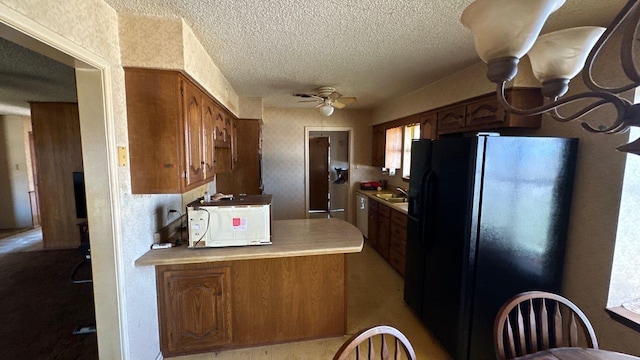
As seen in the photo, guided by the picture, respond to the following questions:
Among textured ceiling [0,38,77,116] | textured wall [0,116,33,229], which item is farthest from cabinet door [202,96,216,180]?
textured wall [0,116,33,229]

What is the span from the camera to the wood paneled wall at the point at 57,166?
3.82 metres

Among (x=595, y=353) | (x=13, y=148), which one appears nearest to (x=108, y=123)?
(x=595, y=353)

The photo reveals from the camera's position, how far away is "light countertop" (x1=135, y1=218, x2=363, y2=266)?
1.75 metres

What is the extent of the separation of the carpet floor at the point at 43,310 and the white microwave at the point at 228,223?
1374 mm

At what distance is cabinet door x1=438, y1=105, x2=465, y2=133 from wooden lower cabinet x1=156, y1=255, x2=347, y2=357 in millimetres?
1832

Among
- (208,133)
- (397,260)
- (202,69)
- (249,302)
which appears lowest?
(397,260)

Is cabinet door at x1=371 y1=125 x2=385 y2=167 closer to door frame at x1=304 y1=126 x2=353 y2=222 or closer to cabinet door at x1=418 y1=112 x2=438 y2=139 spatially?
door frame at x1=304 y1=126 x2=353 y2=222

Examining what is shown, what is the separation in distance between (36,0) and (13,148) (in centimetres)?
615

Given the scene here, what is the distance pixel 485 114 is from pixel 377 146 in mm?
2395

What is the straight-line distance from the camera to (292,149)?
4754mm

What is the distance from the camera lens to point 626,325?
1.56m

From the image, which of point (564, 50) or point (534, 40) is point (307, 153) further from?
point (534, 40)

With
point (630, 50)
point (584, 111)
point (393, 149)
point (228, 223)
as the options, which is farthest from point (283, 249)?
point (393, 149)

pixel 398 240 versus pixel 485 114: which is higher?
pixel 485 114
